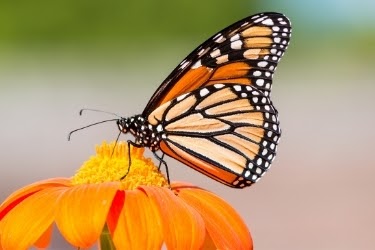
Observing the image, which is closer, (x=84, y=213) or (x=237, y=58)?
(x=84, y=213)

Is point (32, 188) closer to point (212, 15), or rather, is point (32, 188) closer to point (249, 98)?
point (249, 98)

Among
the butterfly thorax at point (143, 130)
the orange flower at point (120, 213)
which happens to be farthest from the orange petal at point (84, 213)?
the butterfly thorax at point (143, 130)

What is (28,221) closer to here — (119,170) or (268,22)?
(119,170)

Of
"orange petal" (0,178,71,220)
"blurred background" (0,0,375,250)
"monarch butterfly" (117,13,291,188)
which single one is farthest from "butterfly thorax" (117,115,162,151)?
"blurred background" (0,0,375,250)

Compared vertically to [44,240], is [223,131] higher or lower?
higher

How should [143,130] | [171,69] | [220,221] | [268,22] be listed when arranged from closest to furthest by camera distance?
[220,221] → [143,130] → [268,22] → [171,69]

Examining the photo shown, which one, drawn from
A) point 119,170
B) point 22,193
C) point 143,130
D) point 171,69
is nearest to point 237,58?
point 143,130

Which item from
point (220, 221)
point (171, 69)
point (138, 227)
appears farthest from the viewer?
point (171, 69)

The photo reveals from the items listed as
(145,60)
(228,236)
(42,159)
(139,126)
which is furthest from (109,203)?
(145,60)
